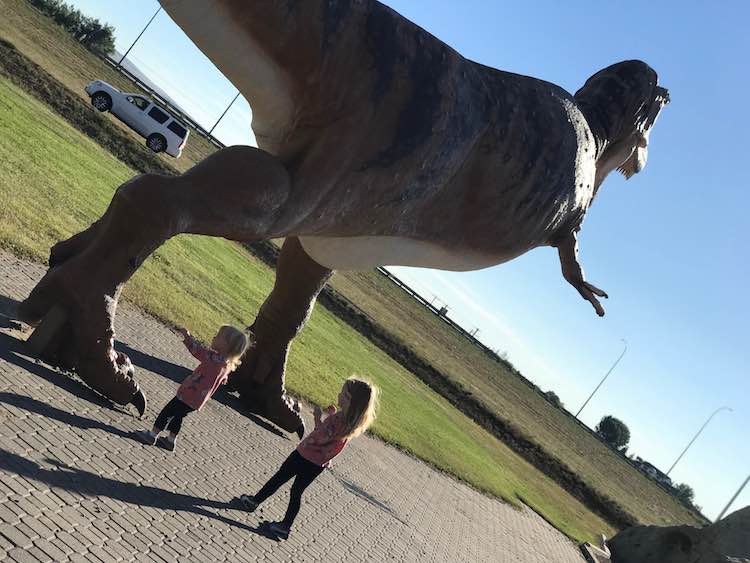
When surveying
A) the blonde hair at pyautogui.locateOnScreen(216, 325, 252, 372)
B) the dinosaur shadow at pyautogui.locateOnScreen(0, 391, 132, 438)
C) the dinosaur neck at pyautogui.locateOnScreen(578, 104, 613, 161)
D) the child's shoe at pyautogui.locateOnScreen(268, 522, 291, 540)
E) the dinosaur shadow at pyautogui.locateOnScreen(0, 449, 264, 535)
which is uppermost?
the dinosaur neck at pyautogui.locateOnScreen(578, 104, 613, 161)

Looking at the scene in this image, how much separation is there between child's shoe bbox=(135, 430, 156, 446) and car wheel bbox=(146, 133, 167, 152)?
18.4 metres

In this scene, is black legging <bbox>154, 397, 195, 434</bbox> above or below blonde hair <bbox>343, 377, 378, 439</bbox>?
below

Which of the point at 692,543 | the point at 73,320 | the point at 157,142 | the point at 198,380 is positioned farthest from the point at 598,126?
the point at 157,142

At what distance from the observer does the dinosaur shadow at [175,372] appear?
245 inches

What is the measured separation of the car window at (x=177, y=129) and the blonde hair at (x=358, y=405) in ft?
62.2

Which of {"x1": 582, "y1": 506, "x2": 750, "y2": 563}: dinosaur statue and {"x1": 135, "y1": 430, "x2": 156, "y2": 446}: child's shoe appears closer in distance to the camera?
{"x1": 135, "y1": 430, "x2": 156, "y2": 446}: child's shoe

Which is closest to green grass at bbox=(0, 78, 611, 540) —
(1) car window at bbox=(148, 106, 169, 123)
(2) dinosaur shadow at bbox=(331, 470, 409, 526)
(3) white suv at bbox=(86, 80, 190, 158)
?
(2) dinosaur shadow at bbox=(331, 470, 409, 526)

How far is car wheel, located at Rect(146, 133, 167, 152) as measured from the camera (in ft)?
72.3

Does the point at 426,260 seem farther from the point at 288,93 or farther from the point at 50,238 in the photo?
the point at 50,238

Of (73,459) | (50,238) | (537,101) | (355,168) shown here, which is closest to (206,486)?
(73,459)

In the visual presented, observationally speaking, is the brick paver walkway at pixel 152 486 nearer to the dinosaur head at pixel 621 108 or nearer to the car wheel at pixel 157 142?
the dinosaur head at pixel 621 108

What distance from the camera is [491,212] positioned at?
5.09 m

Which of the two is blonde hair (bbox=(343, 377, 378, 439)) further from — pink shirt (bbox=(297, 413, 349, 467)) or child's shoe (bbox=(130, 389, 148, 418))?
child's shoe (bbox=(130, 389, 148, 418))

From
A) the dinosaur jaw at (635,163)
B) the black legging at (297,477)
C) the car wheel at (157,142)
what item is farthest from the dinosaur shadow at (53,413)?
the car wheel at (157,142)
